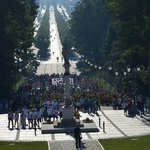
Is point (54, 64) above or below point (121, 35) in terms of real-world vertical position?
below

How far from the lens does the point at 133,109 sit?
58906 mm

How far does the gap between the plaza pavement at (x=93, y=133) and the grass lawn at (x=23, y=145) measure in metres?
0.52

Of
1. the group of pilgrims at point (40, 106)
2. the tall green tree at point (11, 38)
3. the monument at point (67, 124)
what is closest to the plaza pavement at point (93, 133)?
the monument at point (67, 124)

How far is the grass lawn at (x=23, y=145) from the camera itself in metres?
43.6

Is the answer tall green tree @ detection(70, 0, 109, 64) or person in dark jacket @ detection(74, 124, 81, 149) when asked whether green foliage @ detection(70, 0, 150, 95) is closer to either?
tall green tree @ detection(70, 0, 109, 64)

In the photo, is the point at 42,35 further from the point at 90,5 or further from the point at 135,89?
the point at 135,89

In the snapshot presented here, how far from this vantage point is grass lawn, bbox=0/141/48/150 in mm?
43562

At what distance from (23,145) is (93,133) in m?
6.91

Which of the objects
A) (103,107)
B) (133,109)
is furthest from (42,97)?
(133,109)

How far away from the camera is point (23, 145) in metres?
44.9

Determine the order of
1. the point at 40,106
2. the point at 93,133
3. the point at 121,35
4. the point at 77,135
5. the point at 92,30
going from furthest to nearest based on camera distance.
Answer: the point at 92,30, the point at 121,35, the point at 40,106, the point at 93,133, the point at 77,135

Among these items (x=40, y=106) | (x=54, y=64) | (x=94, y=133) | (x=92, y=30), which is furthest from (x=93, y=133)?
(x=54, y=64)

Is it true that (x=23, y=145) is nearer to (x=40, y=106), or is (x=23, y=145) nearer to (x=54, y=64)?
(x=40, y=106)

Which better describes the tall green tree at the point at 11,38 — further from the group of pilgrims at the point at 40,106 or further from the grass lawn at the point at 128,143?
the grass lawn at the point at 128,143
